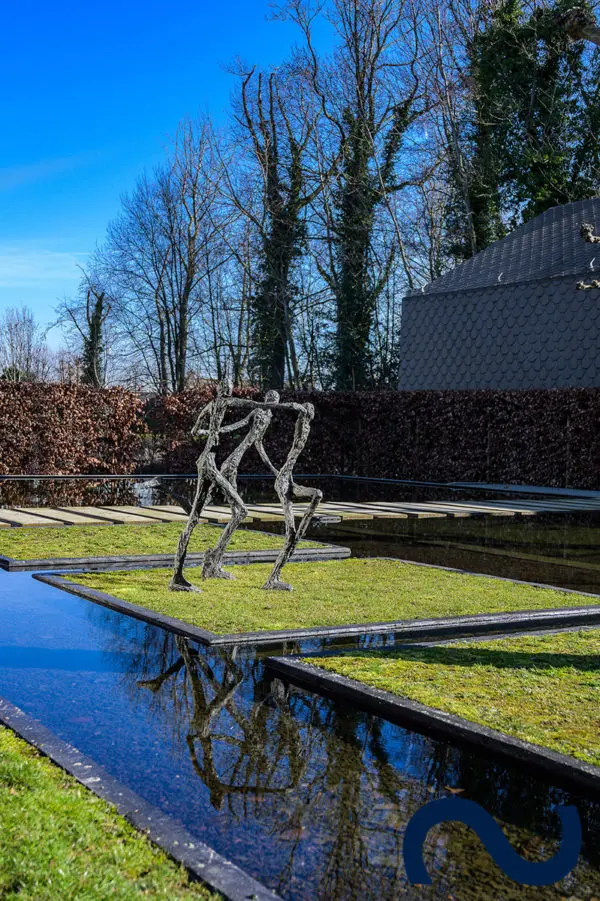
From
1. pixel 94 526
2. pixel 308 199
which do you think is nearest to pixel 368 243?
pixel 308 199

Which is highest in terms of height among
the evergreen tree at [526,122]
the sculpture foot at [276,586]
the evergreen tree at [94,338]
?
the evergreen tree at [526,122]

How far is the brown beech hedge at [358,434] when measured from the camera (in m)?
18.2

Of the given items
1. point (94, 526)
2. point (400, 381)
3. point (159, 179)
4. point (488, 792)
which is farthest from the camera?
point (159, 179)

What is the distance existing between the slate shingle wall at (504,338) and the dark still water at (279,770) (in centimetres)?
1739

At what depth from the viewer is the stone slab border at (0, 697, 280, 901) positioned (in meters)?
2.68

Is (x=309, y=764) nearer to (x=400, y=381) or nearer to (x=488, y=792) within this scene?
(x=488, y=792)

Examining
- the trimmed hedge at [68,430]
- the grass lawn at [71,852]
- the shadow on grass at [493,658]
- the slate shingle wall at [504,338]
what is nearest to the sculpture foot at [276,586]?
the shadow on grass at [493,658]

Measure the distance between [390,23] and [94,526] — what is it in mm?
24293

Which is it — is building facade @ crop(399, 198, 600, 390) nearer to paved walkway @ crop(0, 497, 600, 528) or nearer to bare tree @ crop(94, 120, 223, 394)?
paved walkway @ crop(0, 497, 600, 528)

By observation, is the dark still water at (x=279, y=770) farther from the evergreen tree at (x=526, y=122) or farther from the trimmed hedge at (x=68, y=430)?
the evergreen tree at (x=526, y=122)

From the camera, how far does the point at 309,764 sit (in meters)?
3.72

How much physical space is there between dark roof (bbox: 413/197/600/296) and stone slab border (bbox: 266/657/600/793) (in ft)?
59.0

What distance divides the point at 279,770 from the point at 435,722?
795mm

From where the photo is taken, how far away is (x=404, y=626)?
6.00 m
